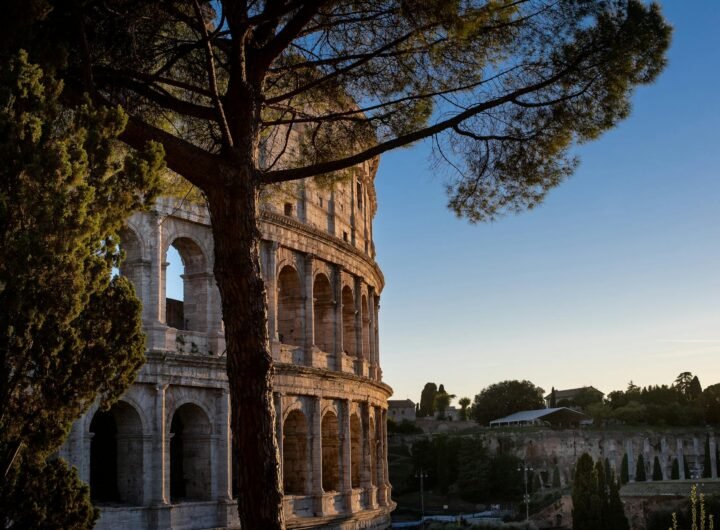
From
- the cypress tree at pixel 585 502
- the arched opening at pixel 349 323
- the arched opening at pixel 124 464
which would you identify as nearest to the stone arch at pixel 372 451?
the arched opening at pixel 349 323

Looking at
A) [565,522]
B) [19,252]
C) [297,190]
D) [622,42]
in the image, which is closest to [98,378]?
[19,252]

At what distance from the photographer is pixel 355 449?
26.8m

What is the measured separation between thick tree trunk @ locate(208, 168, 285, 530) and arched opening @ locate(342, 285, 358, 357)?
57.8ft

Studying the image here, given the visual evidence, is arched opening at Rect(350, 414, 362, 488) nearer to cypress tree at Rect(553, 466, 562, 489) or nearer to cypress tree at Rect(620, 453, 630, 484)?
cypress tree at Rect(620, 453, 630, 484)

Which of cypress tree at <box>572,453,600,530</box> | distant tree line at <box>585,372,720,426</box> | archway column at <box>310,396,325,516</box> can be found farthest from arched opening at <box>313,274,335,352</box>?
distant tree line at <box>585,372,720,426</box>

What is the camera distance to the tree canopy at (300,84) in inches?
355

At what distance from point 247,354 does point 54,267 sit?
1.83 meters

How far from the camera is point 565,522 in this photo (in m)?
49.9

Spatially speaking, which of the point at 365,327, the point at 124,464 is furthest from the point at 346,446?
the point at 124,464

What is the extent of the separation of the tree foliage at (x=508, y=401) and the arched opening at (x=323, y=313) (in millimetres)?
63502

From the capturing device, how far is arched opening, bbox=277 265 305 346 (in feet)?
77.8

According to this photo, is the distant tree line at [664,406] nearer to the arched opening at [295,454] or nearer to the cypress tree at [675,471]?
the cypress tree at [675,471]

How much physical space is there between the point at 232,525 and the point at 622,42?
13203 mm

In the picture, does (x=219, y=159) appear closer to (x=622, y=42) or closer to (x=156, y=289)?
(x=622, y=42)
